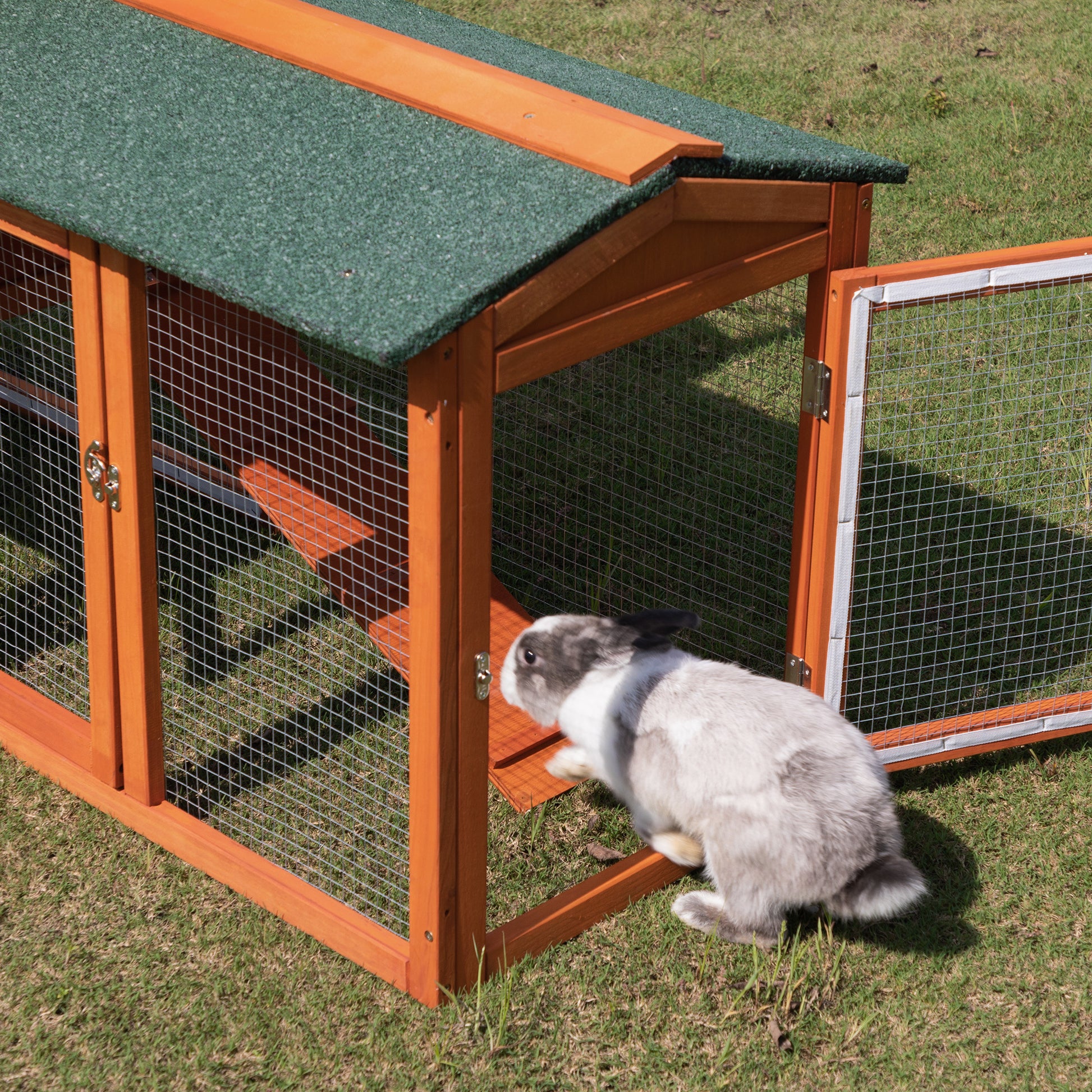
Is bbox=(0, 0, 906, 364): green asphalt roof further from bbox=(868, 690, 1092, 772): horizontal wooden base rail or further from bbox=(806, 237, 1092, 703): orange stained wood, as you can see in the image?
bbox=(868, 690, 1092, 772): horizontal wooden base rail

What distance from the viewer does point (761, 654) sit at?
506 cm

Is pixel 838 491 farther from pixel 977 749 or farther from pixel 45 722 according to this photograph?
pixel 45 722

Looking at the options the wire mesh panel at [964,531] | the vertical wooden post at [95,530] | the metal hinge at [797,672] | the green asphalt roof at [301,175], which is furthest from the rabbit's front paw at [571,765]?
the green asphalt roof at [301,175]

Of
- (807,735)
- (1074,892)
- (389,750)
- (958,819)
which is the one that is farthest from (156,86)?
(1074,892)

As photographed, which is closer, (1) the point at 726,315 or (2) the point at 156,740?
(2) the point at 156,740

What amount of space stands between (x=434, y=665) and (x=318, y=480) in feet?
6.34

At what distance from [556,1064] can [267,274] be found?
212 centimetres

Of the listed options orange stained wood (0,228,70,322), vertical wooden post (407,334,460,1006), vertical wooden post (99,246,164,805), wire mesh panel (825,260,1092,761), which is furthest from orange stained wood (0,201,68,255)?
wire mesh panel (825,260,1092,761)

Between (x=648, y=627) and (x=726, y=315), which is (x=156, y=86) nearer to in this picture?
(x=648, y=627)

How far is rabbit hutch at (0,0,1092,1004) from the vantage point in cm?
312

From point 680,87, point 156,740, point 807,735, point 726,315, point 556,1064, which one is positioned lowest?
point 556,1064

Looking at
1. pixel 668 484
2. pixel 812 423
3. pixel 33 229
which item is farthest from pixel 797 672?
pixel 33 229

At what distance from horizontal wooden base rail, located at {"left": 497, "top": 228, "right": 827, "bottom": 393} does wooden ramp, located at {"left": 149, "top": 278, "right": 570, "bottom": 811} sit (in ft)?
4.41

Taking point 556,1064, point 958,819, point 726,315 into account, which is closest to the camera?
point 556,1064
